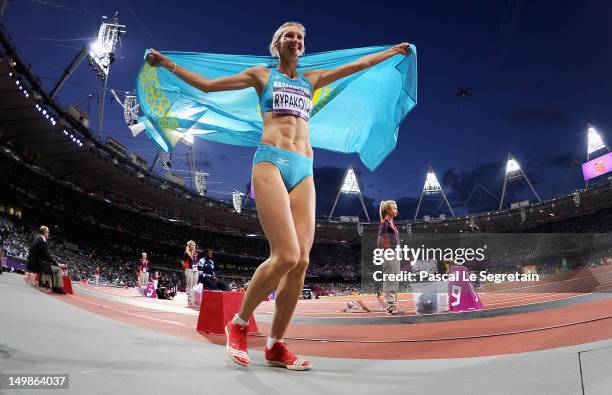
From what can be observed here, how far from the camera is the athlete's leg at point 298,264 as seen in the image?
2488mm

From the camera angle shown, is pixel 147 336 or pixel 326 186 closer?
pixel 147 336

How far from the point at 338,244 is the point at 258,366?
52.2 meters

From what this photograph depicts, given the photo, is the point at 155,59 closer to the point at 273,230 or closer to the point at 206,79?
the point at 206,79

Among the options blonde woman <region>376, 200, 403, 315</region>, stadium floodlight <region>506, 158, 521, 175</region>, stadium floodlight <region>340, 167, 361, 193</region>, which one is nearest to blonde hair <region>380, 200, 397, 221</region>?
blonde woman <region>376, 200, 403, 315</region>

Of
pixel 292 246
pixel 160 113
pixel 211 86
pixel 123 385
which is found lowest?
pixel 123 385

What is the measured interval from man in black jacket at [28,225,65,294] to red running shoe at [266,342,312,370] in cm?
768

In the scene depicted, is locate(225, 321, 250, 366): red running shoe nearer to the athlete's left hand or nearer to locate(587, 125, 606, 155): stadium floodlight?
the athlete's left hand

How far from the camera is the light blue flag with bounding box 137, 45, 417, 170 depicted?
3.76 meters

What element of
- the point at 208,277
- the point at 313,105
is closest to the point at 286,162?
the point at 313,105

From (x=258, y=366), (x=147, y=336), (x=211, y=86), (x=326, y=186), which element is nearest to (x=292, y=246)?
(x=258, y=366)

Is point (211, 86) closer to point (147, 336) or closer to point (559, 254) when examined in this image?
point (147, 336)

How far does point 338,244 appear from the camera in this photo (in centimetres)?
5400

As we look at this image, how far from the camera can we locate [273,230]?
2326 mm

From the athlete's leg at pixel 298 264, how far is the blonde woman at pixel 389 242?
13.0ft
